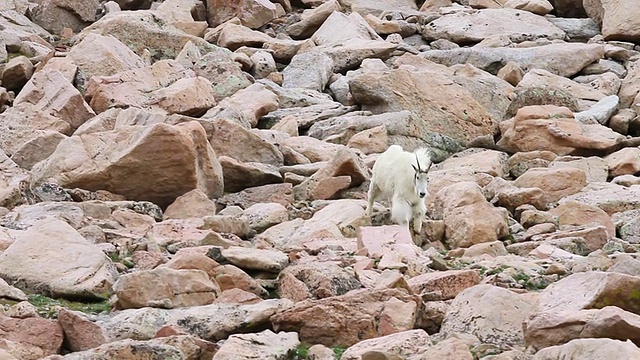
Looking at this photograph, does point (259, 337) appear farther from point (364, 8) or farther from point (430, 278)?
point (364, 8)

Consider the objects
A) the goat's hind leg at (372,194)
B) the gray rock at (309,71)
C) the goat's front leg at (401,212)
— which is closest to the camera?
the goat's front leg at (401,212)

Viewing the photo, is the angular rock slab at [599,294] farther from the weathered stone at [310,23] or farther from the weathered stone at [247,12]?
the weathered stone at [247,12]

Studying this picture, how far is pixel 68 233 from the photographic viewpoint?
38.2ft

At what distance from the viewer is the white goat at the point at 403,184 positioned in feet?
50.7

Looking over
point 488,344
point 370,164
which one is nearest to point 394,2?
point 370,164

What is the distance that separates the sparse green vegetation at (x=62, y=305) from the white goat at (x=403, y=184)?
5461 mm

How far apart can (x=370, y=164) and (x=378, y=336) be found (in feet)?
35.8

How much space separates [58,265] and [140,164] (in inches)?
230

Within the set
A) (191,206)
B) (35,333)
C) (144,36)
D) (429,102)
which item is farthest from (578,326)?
(144,36)

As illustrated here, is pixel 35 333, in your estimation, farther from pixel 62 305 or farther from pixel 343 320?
pixel 343 320

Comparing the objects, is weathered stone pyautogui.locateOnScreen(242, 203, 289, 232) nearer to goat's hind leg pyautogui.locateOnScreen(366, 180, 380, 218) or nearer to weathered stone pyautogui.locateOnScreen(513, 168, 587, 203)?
goat's hind leg pyautogui.locateOnScreen(366, 180, 380, 218)

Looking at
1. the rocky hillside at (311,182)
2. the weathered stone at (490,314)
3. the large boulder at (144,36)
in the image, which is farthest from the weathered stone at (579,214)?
the large boulder at (144,36)

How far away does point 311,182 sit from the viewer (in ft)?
60.4

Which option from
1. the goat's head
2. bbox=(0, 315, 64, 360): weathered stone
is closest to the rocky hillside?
bbox=(0, 315, 64, 360): weathered stone
